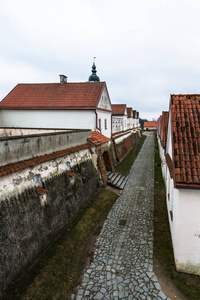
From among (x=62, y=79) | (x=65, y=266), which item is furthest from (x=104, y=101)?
(x=65, y=266)

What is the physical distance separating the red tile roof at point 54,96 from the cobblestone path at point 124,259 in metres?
9.96

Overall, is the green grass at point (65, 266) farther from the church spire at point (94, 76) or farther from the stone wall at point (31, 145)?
the church spire at point (94, 76)

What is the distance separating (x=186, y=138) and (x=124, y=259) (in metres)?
5.03

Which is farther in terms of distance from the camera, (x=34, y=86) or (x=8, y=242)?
(x=34, y=86)

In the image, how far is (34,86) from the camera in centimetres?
1922

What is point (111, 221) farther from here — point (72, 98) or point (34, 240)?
point (72, 98)

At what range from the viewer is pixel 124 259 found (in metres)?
6.63

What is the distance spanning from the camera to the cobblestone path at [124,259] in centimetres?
536

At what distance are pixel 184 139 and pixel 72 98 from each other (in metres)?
13.0

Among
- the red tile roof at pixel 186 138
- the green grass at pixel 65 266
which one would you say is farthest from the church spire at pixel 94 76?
the green grass at pixel 65 266

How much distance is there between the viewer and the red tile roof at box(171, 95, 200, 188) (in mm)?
5489

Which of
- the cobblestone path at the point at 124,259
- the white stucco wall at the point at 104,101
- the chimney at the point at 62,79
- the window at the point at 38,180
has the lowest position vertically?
the cobblestone path at the point at 124,259

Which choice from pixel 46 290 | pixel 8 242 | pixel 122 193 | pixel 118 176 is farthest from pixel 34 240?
pixel 118 176

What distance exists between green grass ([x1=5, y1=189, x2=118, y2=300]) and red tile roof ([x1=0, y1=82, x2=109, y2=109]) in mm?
10419
